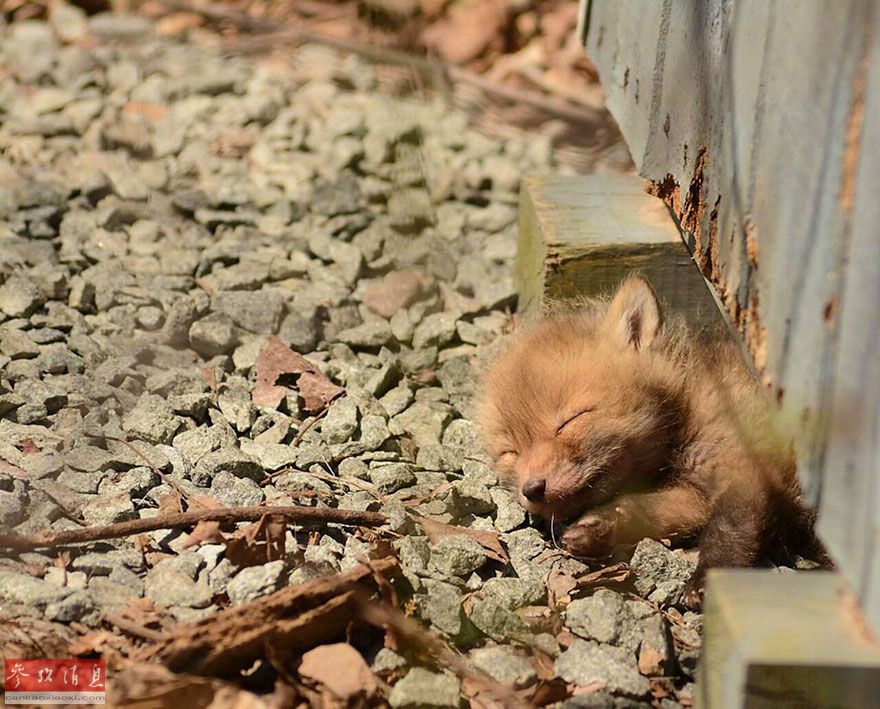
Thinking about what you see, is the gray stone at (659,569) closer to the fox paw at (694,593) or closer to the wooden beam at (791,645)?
the fox paw at (694,593)

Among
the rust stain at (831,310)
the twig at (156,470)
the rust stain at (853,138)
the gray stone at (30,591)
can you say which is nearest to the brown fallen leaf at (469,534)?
the twig at (156,470)

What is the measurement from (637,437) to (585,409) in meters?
0.20

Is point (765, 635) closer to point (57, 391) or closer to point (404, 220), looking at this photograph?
point (57, 391)

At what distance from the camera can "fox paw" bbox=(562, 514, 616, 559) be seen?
3.36 meters

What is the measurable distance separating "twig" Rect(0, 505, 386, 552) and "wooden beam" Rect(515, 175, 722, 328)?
4.97ft

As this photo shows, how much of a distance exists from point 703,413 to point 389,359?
4.02ft

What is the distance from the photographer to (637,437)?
369cm

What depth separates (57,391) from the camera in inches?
141

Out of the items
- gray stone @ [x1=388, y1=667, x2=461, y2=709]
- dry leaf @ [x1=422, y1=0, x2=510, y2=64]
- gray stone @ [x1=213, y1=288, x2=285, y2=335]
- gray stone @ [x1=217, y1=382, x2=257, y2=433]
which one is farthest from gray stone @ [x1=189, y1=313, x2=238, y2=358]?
dry leaf @ [x1=422, y1=0, x2=510, y2=64]

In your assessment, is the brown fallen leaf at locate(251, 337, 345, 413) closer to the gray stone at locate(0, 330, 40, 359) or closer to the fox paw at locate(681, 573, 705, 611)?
the gray stone at locate(0, 330, 40, 359)

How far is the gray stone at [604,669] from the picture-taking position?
2.65 meters

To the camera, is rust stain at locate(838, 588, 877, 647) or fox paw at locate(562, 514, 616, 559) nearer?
rust stain at locate(838, 588, 877, 647)

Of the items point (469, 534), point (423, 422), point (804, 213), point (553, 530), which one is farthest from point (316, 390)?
point (804, 213)

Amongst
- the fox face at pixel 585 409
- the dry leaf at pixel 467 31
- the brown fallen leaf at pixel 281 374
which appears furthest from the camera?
the dry leaf at pixel 467 31
